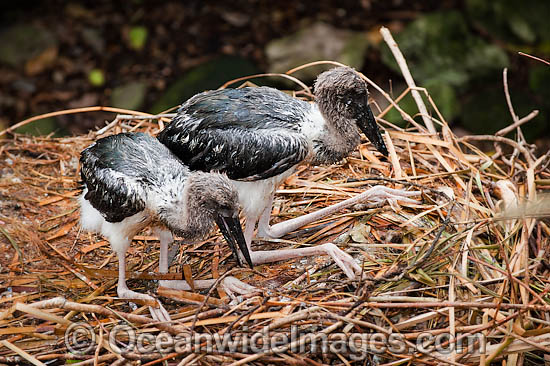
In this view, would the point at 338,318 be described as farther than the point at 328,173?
No

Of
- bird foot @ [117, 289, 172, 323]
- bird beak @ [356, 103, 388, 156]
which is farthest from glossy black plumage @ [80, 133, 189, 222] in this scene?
bird beak @ [356, 103, 388, 156]

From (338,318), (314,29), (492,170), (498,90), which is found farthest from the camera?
(314,29)

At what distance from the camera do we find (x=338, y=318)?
302cm

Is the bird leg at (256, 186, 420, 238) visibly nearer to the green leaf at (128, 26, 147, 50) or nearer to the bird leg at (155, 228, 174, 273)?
the bird leg at (155, 228, 174, 273)

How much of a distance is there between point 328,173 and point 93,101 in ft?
Answer: 15.7

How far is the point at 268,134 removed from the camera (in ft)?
11.5

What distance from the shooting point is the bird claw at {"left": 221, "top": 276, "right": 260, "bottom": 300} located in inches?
136

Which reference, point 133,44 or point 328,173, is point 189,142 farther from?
point 133,44

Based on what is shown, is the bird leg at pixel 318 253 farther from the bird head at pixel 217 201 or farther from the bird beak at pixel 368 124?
the bird beak at pixel 368 124

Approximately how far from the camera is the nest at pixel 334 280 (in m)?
3.03

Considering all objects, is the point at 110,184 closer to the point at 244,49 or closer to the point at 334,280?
the point at 334,280

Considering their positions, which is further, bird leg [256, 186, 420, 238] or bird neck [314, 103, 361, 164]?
bird leg [256, 186, 420, 238]

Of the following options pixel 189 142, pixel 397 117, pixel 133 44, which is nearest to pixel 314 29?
pixel 133 44

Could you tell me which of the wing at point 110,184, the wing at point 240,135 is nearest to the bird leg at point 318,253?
the wing at point 240,135
